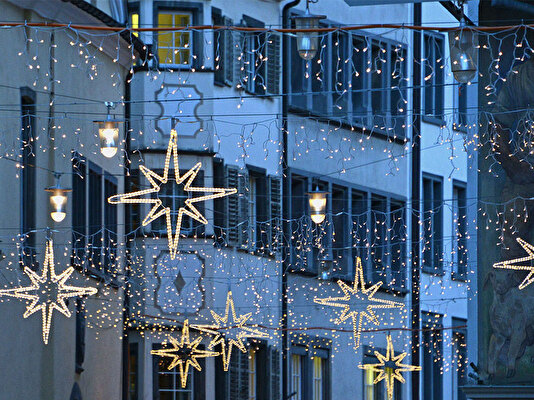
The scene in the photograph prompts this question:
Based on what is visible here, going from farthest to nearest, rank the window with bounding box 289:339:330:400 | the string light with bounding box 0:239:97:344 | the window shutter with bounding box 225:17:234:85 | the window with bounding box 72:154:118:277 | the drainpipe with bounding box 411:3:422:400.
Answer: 1. the drainpipe with bounding box 411:3:422:400
2. the window with bounding box 289:339:330:400
3. the window shutter with bounding box 225:17:234:85
4. the window with bounding box 72:154:118:277
5. the string light with bounding box 0:239:97:344

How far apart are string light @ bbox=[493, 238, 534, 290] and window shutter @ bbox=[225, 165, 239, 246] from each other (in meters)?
12.8

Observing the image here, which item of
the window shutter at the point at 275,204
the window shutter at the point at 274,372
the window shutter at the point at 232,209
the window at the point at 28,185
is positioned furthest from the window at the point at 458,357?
the window at the point at 28,185

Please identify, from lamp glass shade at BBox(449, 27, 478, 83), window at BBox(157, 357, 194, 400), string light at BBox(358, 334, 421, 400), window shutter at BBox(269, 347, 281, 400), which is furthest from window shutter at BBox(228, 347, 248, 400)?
lamp glass shade at BBox(449, 27, 478, 83)

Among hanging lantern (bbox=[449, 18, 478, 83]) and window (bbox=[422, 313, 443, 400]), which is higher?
hanging lantern (bbox=[449, 18, 478, 83])

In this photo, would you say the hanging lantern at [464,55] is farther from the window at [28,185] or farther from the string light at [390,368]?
the string light at [390,368]

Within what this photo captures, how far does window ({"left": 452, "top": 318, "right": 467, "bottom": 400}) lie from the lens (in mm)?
51031

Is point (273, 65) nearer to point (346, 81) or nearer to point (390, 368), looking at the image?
point (346, 81)

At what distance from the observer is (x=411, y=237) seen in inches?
1925

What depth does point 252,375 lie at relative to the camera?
4450cm

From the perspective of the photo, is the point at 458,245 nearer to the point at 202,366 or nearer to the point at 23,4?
the point at 202,366

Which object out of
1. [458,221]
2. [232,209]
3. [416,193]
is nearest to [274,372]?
[232,209]

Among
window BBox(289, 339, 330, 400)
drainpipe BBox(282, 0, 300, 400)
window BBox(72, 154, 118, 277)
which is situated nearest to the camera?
window BBox(72, 154, 118, 277)

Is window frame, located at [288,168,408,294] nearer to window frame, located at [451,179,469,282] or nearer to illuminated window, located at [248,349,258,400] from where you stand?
window frame, located at [451,179,469,282]

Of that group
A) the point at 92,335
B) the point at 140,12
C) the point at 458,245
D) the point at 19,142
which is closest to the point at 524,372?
the point at 19,142
